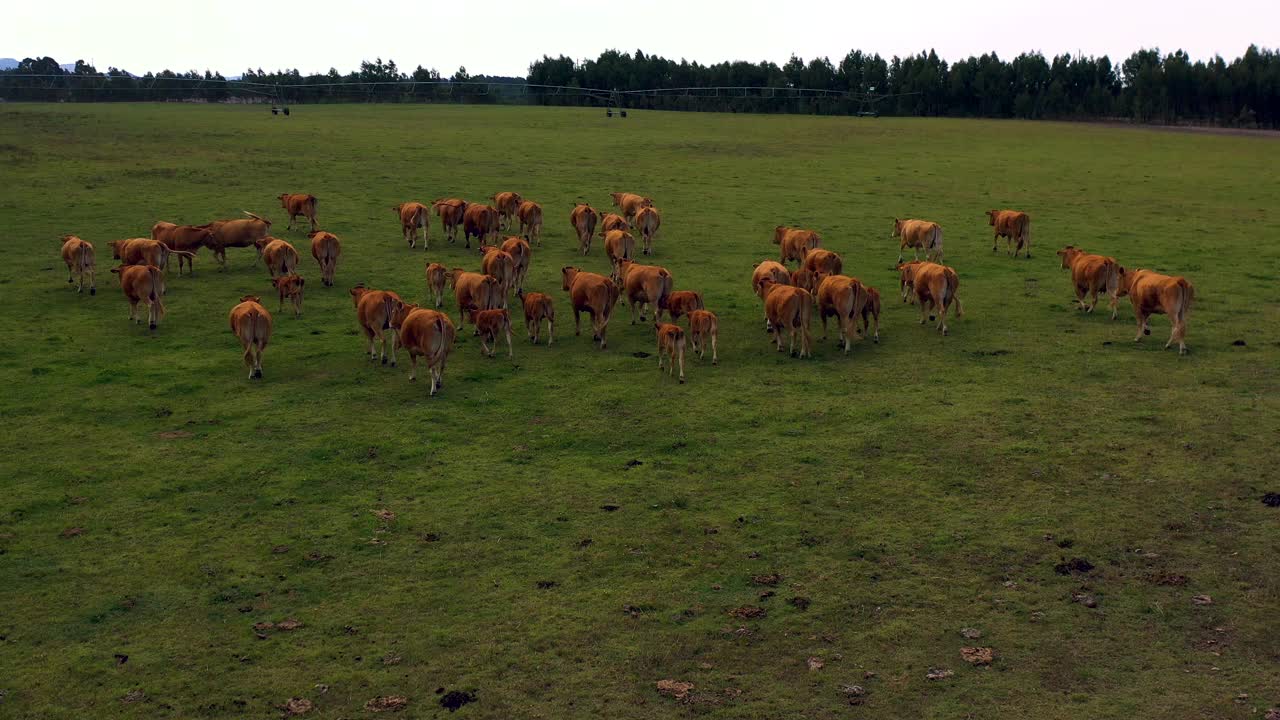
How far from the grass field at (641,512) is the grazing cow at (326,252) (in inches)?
47.5

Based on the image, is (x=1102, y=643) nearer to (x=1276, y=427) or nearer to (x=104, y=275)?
(x=1276, y=427)

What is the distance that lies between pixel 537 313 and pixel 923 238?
501 inches

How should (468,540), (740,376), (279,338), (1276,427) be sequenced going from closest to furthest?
(468,540)
(1276,427)
(740,376)
(279,338)

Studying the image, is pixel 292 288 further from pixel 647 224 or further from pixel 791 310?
pixel 647 224

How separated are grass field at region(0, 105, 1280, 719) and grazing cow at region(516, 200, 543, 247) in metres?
4.67

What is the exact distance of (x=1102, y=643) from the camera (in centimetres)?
1093

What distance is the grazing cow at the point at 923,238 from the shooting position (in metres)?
29.9

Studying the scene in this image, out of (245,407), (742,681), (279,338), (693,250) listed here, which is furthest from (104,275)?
(742,681)

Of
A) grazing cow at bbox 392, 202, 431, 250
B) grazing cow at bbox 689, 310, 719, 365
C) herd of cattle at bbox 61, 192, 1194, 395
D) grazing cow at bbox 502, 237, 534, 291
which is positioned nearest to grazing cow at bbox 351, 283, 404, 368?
herd of cattle at bbox 61, 192, 1194, 395

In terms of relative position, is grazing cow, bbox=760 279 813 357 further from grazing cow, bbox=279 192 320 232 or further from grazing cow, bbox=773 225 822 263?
grazing cow, bbox=279 192 320 232

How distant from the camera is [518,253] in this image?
2588 cm

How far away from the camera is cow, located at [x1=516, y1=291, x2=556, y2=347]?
21.4m

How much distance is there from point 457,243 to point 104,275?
29.6 ft

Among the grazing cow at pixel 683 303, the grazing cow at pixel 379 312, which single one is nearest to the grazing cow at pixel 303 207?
the grazing cow at pixel 379 312
